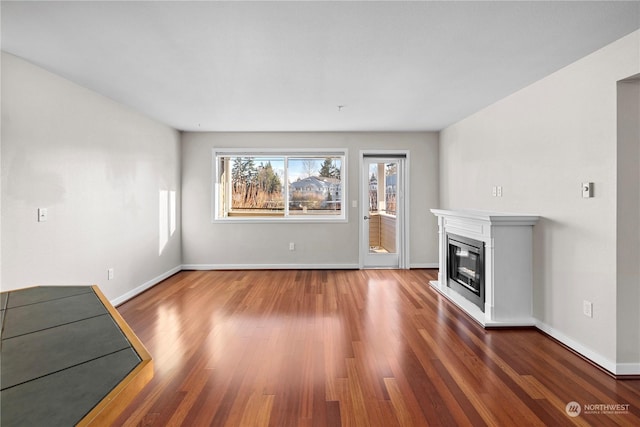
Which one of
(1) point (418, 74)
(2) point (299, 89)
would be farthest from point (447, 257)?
(2) point (299, 89)

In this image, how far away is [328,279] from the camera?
4789mm

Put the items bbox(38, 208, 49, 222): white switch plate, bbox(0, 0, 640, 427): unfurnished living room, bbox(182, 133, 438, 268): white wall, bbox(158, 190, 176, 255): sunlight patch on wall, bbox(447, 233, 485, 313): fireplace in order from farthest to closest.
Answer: bbox(182, 133, 438, 268): white wall
bbox(158, 190, 176, 255): sunlight patch on wall
bbox(447, 233, 485, 313): fireplace
bbox(38, 208, 49, 222): white switch plate
bbox(0, 0, 640, 427): unfurnished living room

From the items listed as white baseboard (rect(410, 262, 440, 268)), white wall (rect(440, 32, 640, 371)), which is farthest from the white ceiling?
white baseboard (rect(410, 262, 440, 268))

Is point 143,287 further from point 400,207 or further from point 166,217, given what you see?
point 400,207

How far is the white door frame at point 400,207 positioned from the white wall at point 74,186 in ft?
10.8

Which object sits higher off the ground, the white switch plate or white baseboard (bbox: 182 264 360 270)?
the white switch plate

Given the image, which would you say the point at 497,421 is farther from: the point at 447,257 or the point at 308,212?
the point at 308,212

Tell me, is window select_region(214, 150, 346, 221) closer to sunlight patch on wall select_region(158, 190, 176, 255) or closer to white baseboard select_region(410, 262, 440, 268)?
sunlight patch on wall select_region(158, 190, 176, 255)

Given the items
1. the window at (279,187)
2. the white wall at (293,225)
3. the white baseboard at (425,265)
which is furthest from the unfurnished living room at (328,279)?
the window at (279,187)

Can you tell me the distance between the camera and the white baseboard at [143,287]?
3700mm

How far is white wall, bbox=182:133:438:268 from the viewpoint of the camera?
17.6ft

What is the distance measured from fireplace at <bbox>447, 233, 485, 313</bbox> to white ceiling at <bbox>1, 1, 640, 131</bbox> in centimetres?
170

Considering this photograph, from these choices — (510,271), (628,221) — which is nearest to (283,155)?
(510,271)

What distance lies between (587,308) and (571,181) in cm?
104
